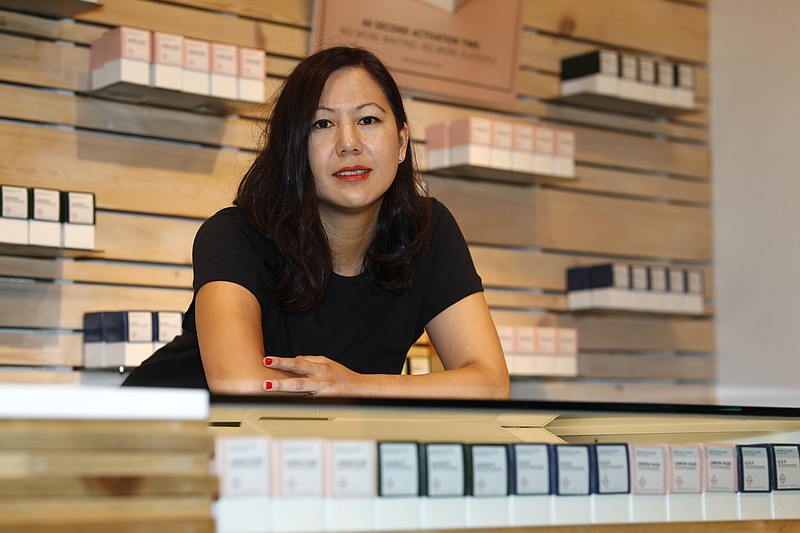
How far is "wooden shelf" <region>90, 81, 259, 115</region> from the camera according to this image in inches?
125

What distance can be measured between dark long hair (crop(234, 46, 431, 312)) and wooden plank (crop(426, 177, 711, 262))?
5.89ft

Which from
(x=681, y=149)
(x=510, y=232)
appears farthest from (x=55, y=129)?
(x=681, y=149)

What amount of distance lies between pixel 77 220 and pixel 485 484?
205cm

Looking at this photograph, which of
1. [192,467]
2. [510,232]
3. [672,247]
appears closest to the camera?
[192,467]

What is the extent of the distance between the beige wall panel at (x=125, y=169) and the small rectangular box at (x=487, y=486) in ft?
7.49

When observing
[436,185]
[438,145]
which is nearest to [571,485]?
[438,145]

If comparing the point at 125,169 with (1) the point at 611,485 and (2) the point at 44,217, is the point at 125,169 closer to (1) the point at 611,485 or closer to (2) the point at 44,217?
(2) the point at 44,217

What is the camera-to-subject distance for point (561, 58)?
14.3ft

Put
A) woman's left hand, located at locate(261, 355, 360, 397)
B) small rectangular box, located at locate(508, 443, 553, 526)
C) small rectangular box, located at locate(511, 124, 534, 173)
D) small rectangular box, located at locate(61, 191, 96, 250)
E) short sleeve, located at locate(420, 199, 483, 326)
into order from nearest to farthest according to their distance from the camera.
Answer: small rectangular box, located at locate(508, 443, 553, 526) → woman's left hand, located at locate(261, 355, 360, 397) → short sleeve, located at locate(420, 199, 483, 326) → small rectangular box, located at locate(61, 191, 96, 250) → small rectangular box, located at locate(511, 124, 534, 173)

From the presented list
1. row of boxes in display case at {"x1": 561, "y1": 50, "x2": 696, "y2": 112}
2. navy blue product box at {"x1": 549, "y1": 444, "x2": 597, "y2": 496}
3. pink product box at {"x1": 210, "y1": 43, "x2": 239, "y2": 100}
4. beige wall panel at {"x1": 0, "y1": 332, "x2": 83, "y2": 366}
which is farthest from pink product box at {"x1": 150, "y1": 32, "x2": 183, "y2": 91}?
navy blue product box at {"x1": 549, "y1": 444, "x2": 597, "y2": 496}

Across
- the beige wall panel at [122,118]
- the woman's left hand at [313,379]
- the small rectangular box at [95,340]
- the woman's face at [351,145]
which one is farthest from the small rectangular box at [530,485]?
the small rectangular box at [95,340]

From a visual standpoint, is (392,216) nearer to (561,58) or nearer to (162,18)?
(162,18)

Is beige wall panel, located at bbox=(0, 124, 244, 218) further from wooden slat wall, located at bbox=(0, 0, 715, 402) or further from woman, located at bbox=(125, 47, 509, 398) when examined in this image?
woman, located at bbox=(125, 47, 509, 398)

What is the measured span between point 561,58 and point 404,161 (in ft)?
7.27
